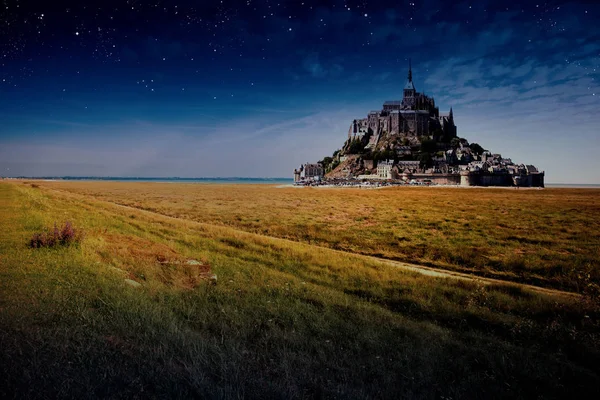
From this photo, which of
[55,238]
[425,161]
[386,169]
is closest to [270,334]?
[55,238]

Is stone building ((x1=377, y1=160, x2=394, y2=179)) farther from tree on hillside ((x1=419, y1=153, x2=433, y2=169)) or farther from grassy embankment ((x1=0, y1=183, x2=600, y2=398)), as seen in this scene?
grassy embankment ((x1=0, y1=183, x2=600, y2=398))

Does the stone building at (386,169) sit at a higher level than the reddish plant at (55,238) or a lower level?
higher

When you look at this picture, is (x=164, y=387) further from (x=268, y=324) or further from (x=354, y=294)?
(x=354, y=294)

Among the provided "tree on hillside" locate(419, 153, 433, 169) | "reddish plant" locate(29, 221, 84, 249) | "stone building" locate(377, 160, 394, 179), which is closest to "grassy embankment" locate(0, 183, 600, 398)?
"reddish plant" locate(29, 221, 84, 249)

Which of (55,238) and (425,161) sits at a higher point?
(425,161)

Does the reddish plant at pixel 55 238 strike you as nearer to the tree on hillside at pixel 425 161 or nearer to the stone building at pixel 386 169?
the stone building at pixel 386 169

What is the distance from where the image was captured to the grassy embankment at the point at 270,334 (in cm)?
523

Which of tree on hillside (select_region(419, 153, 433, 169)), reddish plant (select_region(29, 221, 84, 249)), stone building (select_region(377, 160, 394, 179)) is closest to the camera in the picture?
reddish plant (select_region(29, 221, 84, 249))

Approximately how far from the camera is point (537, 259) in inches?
708

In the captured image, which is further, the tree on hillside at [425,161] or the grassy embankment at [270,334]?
the tree on hillside at [425,161]

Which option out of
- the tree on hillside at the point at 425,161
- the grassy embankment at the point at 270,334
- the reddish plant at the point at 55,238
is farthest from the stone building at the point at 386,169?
the reddish plant at the point at 55,238

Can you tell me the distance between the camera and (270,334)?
7180 millimetres

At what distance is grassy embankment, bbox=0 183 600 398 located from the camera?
17.1 feet

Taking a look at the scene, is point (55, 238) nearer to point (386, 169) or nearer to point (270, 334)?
point (270, 334)
